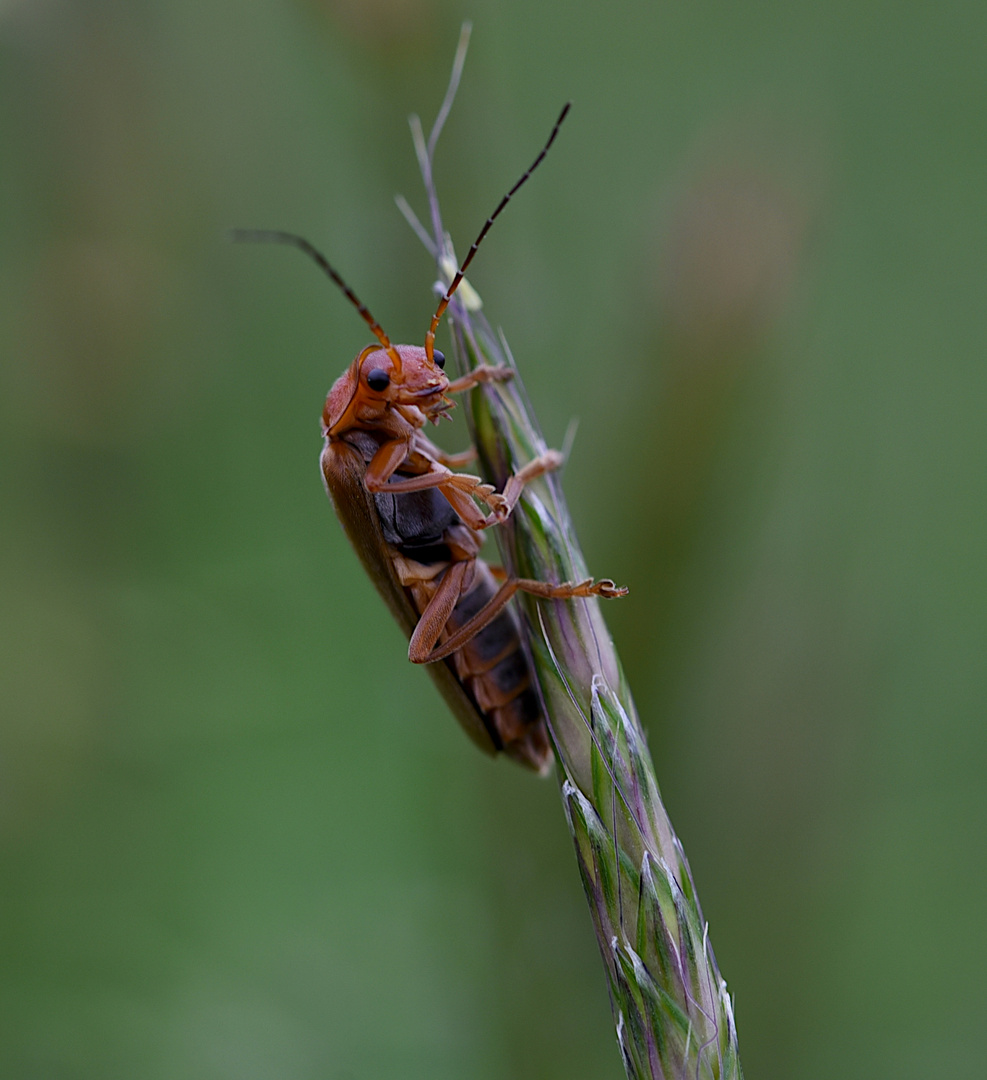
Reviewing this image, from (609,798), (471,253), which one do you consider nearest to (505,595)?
(609,798)

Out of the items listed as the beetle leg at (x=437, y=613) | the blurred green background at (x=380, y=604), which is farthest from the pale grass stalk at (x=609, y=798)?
the blurred green background at (x=380, y=604)

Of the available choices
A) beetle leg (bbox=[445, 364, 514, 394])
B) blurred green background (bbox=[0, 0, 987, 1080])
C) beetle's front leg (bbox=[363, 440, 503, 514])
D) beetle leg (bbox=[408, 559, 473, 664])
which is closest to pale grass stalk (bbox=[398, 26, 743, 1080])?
beetle leg (bbox=[445, 364, 514, 394])

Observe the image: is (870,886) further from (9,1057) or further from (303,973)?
(9,1057)

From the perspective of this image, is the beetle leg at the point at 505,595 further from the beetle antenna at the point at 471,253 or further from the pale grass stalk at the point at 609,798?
the beetle antenna at the point at 471,253

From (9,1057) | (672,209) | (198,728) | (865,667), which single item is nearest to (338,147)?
(672,209)

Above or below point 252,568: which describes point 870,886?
below

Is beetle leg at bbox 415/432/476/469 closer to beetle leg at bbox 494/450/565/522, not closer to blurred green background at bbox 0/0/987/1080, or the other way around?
blurred green background at bbox 0/0/987/1080
